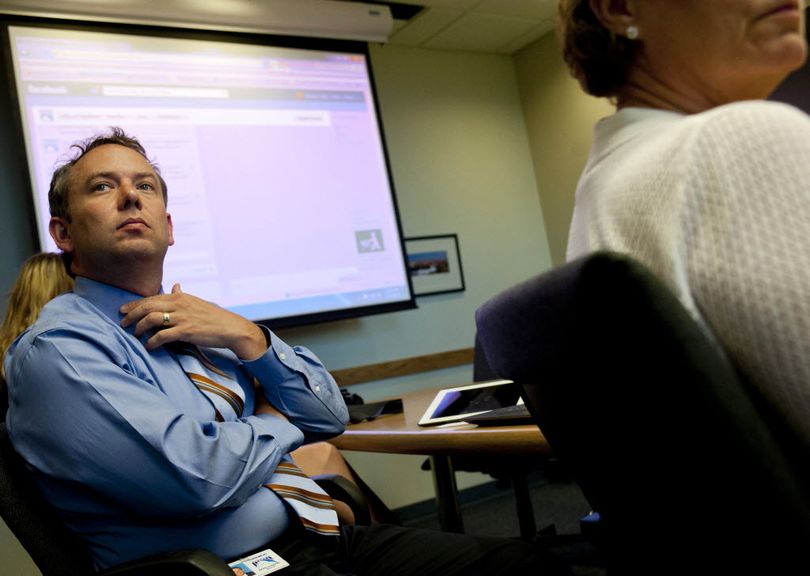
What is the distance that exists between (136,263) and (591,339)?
1.26m

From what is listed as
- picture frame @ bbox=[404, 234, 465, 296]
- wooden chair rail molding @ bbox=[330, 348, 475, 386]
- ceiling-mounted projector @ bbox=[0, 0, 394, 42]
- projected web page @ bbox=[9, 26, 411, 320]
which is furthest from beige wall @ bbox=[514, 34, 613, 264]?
projected web page @ bbox=[9, 26, 411, 320]

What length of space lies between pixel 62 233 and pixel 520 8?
3144 millimetres

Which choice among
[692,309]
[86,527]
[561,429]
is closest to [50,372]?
[86,527]

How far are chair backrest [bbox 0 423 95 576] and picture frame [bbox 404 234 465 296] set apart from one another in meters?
2.86

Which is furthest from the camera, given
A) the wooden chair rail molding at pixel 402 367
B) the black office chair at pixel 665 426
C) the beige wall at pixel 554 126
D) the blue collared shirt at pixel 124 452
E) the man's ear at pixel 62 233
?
the beige wall at pixel 554 126

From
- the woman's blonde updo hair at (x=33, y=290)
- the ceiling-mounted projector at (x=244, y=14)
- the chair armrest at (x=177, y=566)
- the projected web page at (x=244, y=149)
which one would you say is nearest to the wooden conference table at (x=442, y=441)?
the chair armrest at (x=177, y=566)

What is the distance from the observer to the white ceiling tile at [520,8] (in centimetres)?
395

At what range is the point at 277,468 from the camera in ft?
4.76

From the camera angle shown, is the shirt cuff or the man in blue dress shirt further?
the shirt cuff

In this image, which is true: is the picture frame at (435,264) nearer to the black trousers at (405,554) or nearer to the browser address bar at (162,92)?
the browser address bar at (162,92)

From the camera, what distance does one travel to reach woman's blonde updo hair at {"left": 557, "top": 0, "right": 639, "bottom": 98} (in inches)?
36.4

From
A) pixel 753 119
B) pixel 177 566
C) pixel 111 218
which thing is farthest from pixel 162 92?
pixel 753 119

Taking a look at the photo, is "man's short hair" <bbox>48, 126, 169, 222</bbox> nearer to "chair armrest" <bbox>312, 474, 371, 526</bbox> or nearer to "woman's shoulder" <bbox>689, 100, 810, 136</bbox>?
"chair armrest" <bbox>312, 474, 371, 526</bbox>

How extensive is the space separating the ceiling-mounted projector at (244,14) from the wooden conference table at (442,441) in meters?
2.02
